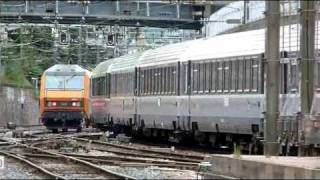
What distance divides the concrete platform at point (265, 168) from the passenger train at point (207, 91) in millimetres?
1787

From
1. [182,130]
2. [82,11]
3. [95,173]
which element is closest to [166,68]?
[182,130]

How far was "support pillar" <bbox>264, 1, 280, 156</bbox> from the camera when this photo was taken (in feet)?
50.9

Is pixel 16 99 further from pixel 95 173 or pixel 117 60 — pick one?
pixel 95 173

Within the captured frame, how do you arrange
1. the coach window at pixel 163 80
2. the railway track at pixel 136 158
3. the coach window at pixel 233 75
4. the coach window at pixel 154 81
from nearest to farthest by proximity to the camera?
the railway track at pixel 136 158
the coach window at pixel 233 75
the coach window at pixel 163 80
the coach window at pixel 154 81

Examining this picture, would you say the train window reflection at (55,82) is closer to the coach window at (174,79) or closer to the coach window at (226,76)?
the coach window at (174,79)

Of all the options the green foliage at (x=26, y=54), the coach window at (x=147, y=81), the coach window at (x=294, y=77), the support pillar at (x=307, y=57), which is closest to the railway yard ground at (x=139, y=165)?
A: the support pillar at (x=307, y=57)

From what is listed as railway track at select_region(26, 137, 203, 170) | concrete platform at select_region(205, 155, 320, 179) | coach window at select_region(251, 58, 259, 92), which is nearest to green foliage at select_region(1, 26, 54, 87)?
railway track at select_region(26, 137, 203, 170)

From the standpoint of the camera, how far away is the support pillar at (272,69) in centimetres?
1552

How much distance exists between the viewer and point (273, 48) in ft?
51.1

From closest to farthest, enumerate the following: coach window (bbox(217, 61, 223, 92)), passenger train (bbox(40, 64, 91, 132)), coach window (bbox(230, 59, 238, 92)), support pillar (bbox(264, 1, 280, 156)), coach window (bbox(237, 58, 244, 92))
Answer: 1. support pillar (bbox(264, 1, 280, 156))
2. coach window (bbox(237, 58, 244, 92))
3. coach window (bbox(230, 59, 238, 92))
4. coach window (bbox(217, 61, 223, 92))
5. passenger train (bbox(40, 64, 91, 132))

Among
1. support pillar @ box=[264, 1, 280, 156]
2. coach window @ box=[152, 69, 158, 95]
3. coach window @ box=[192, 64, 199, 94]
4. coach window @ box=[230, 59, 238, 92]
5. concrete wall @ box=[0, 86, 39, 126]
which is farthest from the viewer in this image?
concrete wall @ box=[0, 86, 39, 126]

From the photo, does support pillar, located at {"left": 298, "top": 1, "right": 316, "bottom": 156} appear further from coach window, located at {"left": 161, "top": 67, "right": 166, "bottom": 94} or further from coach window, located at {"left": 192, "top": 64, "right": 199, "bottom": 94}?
coach window, located at {"left": 161, "top": 67, "right": 166, "bottom": 94}

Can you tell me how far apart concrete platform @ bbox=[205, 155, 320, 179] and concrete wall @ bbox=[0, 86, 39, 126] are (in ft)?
157

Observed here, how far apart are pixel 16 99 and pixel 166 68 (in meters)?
39.3
